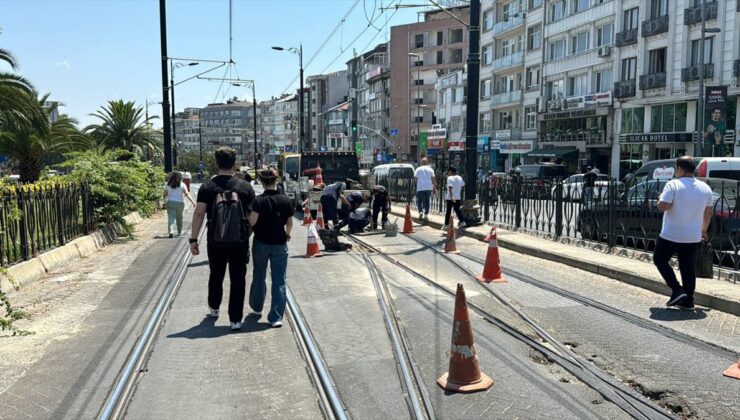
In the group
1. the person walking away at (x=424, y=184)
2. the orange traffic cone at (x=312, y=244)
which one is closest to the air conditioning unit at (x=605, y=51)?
the person walking away at (x=424, y=184)

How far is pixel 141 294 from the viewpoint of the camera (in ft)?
29.2

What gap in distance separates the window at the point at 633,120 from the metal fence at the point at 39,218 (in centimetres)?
3366

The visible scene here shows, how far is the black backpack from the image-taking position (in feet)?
22.0

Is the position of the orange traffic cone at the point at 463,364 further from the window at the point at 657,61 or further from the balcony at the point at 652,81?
the window at the point at 657,61

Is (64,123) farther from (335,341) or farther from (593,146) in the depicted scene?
(593,146)

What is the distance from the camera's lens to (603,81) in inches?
1662

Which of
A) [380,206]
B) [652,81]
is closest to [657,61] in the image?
[652,81]

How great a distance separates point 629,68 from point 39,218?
37.1 meters

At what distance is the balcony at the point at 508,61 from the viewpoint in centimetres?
5191

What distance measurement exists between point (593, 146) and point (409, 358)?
40.4 metres

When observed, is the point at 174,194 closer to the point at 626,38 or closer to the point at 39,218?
the point at 39,218

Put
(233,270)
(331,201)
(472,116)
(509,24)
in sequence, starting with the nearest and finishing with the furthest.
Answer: (233,270) < (331,201) < (472,116) < (509,24)

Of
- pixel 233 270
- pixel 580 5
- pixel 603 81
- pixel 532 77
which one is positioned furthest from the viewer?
pixel 532 77

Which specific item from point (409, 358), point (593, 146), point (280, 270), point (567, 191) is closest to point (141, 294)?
point (280, 270)
